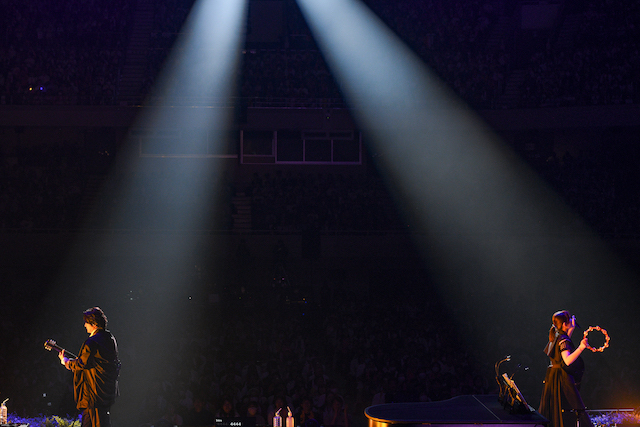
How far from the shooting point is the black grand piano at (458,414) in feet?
16.9

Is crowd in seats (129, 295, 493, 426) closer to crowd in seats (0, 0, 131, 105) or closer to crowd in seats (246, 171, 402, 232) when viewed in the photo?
crowd in seats (246, 171, 402, 232)

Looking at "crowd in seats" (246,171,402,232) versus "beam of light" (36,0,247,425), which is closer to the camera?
"beam of light" (36,0,247,425)

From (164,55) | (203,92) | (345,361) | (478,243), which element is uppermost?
(164,55)

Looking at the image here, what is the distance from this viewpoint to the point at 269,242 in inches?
642

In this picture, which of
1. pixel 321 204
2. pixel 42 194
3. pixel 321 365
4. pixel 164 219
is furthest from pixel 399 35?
pixel 321 365

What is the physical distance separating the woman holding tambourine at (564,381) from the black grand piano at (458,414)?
55cm

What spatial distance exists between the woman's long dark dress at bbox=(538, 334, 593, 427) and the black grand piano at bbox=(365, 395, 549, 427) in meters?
0.53

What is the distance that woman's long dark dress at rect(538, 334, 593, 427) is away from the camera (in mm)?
5859

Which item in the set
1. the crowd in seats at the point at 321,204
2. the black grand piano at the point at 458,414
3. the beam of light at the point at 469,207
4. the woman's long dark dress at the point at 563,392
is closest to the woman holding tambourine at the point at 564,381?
A: the woman's long dark dress at the point at 563,392

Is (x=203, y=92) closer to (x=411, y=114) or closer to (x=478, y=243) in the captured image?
(x=411, y=114)

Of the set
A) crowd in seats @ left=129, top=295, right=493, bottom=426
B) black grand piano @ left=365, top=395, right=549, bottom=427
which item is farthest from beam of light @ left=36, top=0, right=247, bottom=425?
black grand piano @ left=365, top=395, right=549, bottom=427

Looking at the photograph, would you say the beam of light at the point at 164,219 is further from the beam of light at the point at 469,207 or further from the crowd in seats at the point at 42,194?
the beam of light at the point at 469,207

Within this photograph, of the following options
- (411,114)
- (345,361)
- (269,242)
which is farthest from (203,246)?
(411,114)

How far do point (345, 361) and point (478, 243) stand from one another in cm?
554
